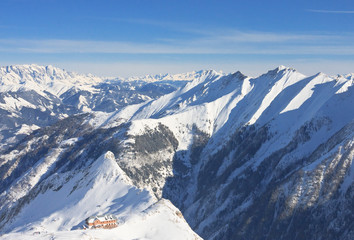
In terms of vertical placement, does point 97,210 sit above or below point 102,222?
below

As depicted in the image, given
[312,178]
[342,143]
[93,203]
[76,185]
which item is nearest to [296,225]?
[312,178]

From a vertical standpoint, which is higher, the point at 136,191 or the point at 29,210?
the point at 136,191

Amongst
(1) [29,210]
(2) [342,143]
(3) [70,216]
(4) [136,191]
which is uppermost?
(2) [342,143]

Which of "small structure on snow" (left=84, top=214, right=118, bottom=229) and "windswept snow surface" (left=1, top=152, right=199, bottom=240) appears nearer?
"windswept snow surface" (left=1, top=152, right=199, bottom=240)

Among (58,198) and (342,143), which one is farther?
(342,143)

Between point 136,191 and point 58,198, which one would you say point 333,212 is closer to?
point 136,191

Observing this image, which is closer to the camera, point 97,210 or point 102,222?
point 102,222

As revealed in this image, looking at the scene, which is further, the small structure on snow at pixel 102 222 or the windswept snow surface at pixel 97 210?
the small structure on snow at pixel 102 222

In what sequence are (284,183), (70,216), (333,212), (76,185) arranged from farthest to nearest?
(284,183) < (76,185) < (333,212) < (70,216)
